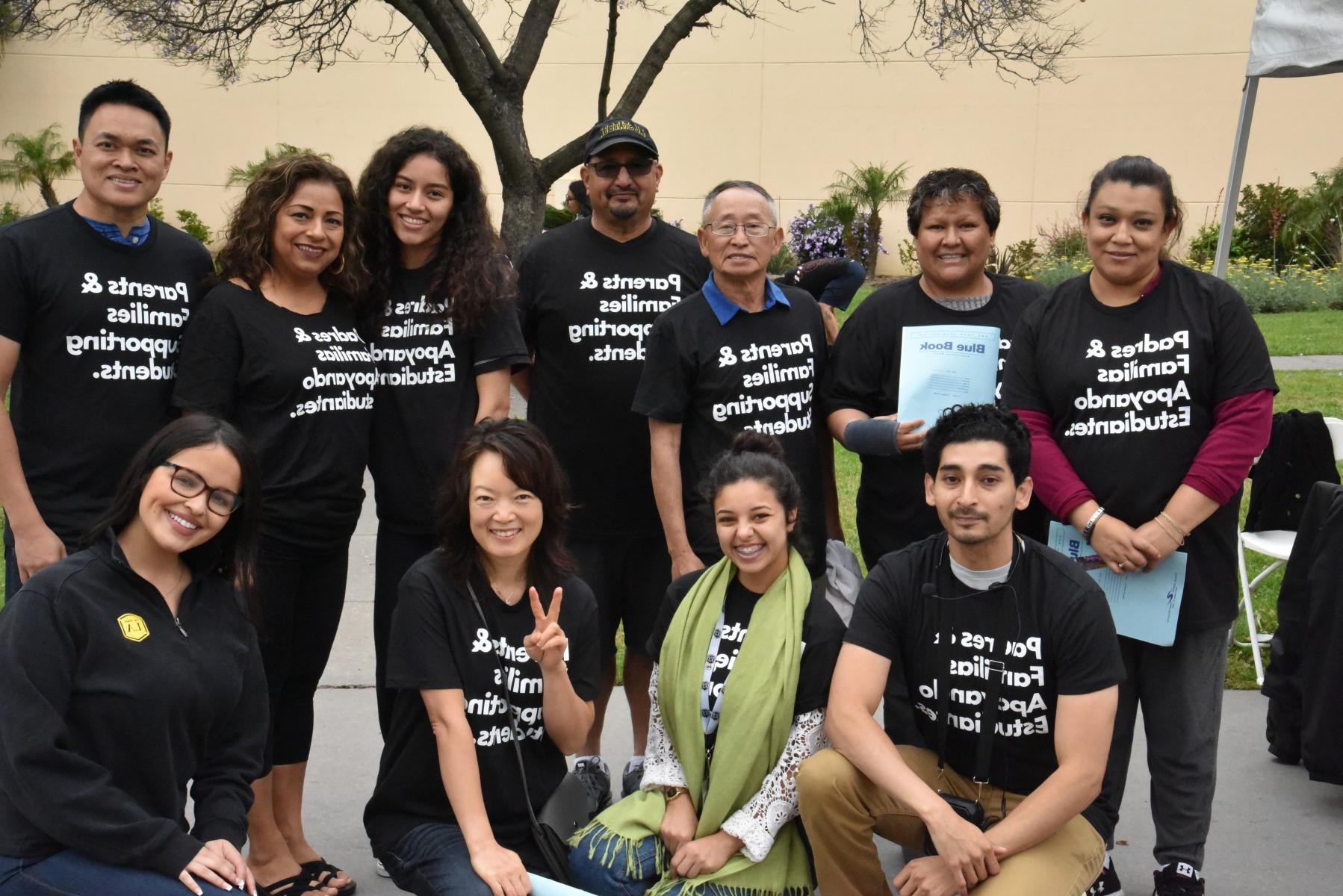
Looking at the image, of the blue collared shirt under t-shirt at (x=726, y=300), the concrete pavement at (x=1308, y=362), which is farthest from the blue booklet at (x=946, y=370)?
the concrete pavement at (x=1308, y=362)

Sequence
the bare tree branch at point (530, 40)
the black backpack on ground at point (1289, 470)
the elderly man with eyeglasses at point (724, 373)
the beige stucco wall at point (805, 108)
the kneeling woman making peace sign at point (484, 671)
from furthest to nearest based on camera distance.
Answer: the beige stucco wall at point (805, 108), the bare tree branch at point (530, 40), the black backpack on ground at point (1289, 470), the elderly man with eyeglasses at point (724, 373), the kneeling woman making peace sign at point (484, 671)

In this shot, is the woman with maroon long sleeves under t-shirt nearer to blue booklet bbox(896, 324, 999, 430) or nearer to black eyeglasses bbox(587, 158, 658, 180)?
blue booklet bbox(896, 324, 999, 430)

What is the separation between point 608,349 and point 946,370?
43.7 inches

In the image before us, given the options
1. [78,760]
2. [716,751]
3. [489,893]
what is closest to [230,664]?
[78,760]

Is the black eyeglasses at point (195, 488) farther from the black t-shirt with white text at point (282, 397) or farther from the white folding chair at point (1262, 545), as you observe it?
the white folding chair at point (1262, 545)

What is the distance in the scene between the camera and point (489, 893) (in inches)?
120

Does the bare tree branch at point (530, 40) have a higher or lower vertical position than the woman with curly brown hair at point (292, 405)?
higher

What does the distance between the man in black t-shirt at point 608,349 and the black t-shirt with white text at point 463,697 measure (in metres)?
0.83

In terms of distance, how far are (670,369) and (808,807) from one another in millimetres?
1375

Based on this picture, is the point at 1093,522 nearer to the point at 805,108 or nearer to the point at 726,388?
the point at 726,388

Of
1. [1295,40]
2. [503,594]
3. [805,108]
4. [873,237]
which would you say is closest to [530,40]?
[1295,40]

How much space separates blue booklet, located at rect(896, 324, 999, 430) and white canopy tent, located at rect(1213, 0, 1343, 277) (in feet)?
5.29

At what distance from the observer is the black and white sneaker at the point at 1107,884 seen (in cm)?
359

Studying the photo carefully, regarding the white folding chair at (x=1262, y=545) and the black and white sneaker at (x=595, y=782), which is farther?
the white folding chair at (x=1262, y=545)
